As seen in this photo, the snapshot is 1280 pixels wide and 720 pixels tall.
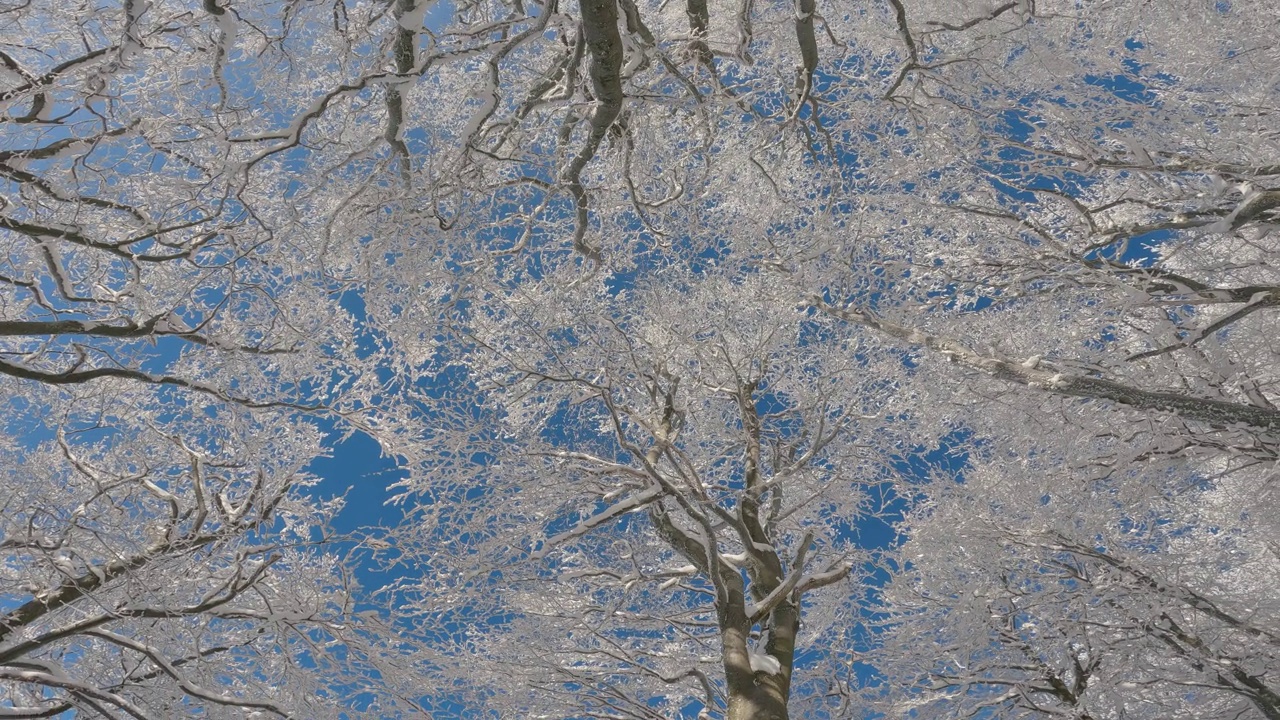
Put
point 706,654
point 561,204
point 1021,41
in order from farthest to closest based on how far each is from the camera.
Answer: point 706,654 < point 561,204 < point 1021,41

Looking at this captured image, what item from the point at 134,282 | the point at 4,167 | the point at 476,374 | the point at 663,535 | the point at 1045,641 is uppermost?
the point at 4,167

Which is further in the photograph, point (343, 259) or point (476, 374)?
point (476, 374)

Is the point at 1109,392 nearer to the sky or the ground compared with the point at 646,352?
nearer to the ground

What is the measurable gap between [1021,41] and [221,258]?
725cm

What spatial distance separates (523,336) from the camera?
8797 millimetres

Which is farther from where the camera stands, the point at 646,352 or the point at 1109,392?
the point at 646,352

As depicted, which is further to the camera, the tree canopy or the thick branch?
the tree canopy

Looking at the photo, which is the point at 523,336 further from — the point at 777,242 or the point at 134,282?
the point at 134,282

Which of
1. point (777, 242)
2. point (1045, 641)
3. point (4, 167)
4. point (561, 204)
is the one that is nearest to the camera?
point (4, 167)

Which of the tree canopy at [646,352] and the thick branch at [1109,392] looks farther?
the tree canopy at [646,352]

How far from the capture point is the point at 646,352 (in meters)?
9.38

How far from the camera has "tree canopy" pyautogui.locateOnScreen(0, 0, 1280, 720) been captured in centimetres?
564

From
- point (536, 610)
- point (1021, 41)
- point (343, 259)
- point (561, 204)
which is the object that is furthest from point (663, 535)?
point (1021, 41)

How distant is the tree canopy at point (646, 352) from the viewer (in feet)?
18.5
